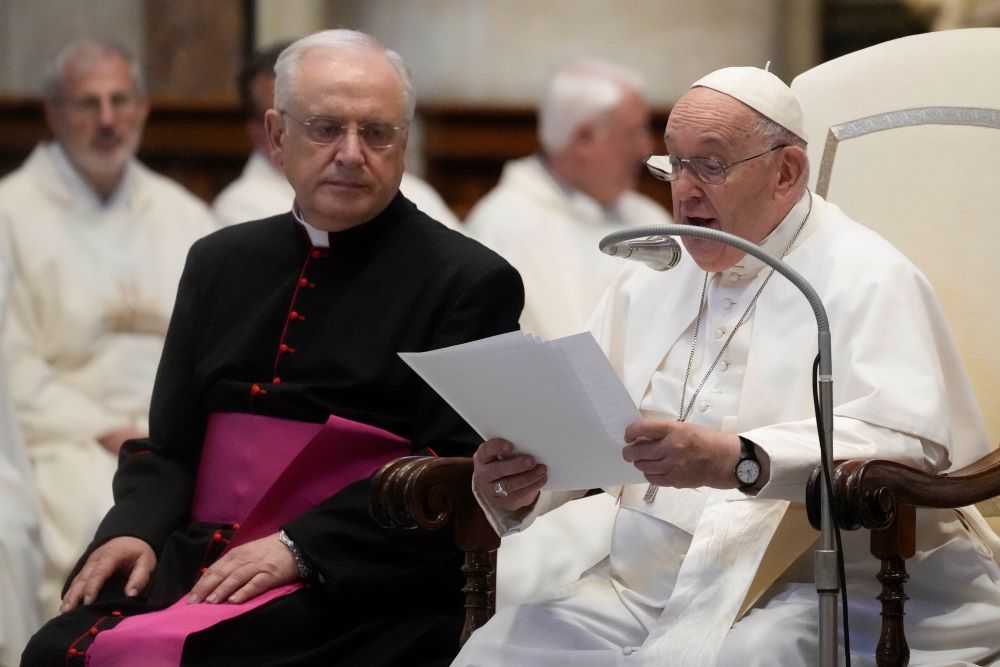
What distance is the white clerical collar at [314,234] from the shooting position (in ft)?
13.5

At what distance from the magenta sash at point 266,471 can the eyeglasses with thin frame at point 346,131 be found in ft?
2.24

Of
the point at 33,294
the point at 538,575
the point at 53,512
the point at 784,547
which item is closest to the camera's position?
the point at 784,547

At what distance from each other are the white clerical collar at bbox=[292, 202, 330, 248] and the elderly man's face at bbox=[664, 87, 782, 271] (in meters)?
0.96

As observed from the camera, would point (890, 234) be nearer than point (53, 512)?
Yes

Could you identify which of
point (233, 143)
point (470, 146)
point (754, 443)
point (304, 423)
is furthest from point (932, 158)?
point (470, 146)

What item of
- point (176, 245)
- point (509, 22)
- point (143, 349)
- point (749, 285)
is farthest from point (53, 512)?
point (509, 22)

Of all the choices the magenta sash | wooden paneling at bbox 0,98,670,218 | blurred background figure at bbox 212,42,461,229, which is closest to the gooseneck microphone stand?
the magenta sash

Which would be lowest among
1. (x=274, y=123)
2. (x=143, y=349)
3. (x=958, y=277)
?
(x=143, y=349)

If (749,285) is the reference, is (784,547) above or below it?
below

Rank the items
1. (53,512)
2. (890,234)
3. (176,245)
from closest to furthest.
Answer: (890,234)
(53,512)
(176,245)

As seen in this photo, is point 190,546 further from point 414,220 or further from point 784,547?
point 784,547

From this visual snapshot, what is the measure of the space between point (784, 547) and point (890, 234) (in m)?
0.97

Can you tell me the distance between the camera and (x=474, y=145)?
10586mm

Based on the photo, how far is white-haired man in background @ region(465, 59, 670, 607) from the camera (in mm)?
7543
